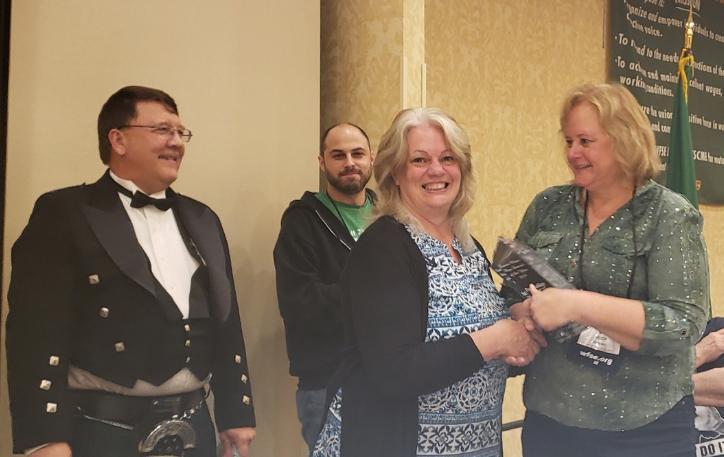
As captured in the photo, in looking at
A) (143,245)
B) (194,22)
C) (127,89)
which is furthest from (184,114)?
(143,245)

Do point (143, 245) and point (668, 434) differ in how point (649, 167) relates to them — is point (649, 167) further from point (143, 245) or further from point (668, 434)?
point (143, 245)

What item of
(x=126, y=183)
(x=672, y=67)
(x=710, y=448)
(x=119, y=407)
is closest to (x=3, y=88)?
(x=126, y=183)

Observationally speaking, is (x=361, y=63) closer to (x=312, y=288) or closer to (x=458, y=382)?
(x=312, y=288)

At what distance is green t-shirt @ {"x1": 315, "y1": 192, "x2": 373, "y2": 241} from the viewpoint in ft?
9.04

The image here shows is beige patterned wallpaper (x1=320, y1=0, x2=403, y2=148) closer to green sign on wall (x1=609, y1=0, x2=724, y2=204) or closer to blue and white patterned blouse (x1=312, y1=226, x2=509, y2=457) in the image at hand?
blue and white patterned blouse (x1=312, y1=226, x2=509, y2=457)

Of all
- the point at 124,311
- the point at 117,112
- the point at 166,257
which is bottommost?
the point at 124,311

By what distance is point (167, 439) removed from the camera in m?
1.88

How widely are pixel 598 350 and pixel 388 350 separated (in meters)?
0.45

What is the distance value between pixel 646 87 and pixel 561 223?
3761 millimetres

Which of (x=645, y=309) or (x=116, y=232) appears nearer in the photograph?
(x=645, y=309)

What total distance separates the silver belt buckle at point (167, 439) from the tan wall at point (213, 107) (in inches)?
18.0

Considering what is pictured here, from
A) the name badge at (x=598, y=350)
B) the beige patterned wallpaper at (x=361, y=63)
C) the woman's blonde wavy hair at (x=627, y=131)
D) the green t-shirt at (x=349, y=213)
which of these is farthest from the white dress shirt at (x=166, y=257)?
the beige patterned wallpaper at (x=361, y=63)

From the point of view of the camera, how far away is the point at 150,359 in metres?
1.85

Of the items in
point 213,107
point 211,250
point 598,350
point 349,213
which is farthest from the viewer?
point 349,213
